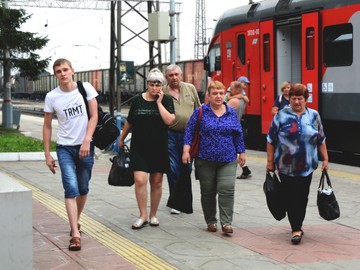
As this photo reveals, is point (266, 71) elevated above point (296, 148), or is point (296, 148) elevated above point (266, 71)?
point (266, 71)

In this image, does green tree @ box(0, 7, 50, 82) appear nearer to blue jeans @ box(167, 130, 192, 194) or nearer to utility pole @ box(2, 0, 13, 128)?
utility pole @ box(2, 0, 13, 128)

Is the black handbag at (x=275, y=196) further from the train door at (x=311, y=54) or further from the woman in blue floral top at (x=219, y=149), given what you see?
the train door at (x=311, y=54)

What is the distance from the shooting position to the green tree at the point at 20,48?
2548 centimetres

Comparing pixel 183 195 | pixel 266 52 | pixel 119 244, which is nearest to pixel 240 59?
pixel 266 52

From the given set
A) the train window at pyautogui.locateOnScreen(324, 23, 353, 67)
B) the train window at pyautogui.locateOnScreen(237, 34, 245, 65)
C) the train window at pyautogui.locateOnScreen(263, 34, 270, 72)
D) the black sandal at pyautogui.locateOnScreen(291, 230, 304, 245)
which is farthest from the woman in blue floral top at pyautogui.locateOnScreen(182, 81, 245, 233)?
the train window at pyautogui.locateOnScreen(237, 34, 245, 65)

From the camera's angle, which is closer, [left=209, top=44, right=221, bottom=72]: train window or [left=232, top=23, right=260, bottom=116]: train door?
[left=232, top=23, right=260, bottom=116]: train door

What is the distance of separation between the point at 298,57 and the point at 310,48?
3.40ft

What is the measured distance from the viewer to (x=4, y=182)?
18.8 ft

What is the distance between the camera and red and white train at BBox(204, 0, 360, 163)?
13758mm

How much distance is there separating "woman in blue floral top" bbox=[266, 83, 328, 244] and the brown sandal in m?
2.05

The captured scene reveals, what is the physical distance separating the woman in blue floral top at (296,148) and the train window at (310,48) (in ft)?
25.0

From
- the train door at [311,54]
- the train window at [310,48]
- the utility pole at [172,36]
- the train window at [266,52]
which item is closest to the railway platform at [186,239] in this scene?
the train door at [311,54]

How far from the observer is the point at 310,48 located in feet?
48.2

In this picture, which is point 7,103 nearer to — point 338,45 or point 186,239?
point 338,45
